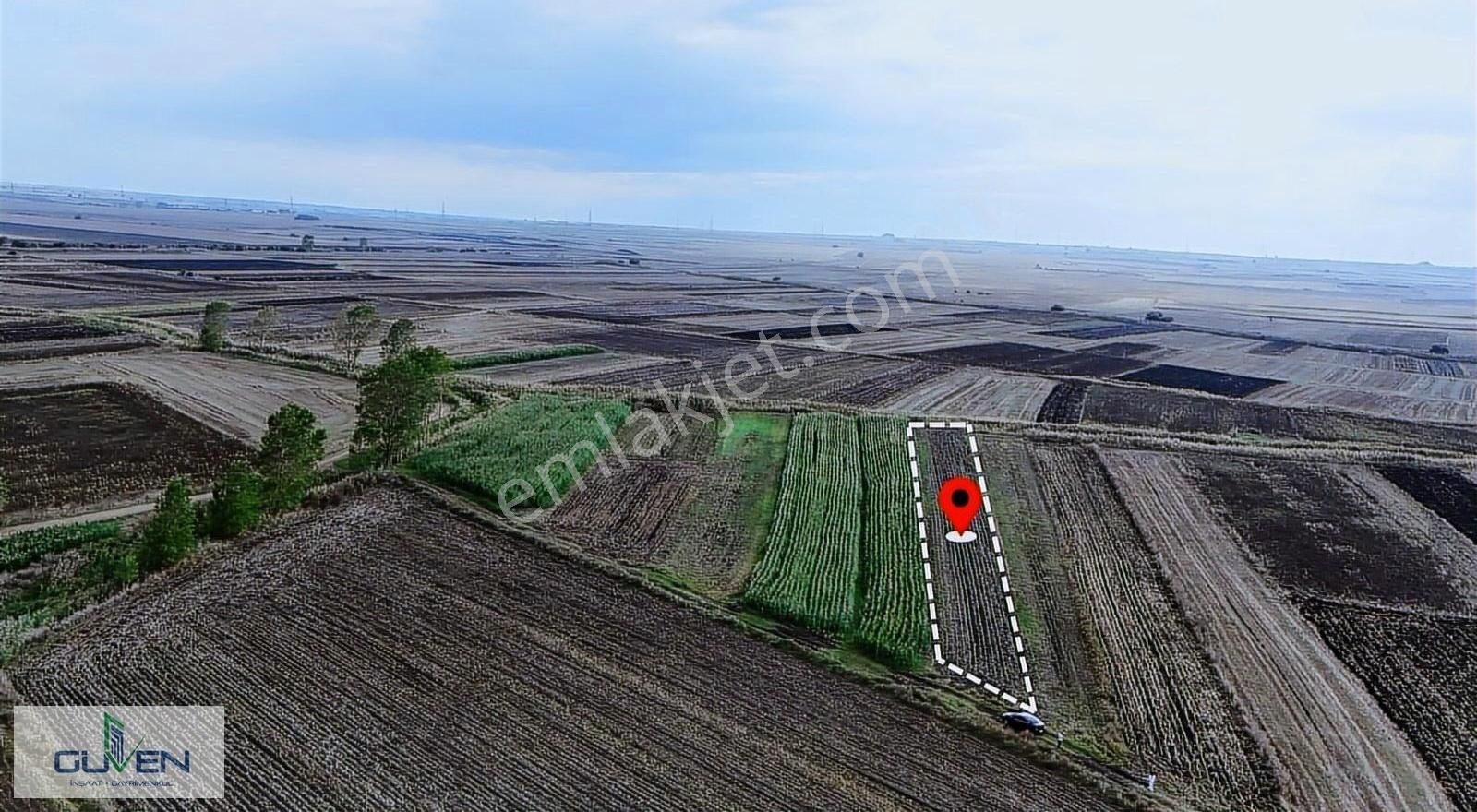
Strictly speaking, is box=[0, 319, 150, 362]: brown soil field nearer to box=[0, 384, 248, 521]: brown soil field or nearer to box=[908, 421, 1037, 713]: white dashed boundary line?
box=[0, 384, 248, 521]: brown soil field

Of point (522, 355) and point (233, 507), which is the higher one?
point (522, 355)

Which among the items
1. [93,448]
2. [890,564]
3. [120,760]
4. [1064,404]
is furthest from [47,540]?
[1064,404]

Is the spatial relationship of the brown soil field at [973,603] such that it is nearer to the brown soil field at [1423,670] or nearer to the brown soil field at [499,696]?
the brown soil field at [499,696]

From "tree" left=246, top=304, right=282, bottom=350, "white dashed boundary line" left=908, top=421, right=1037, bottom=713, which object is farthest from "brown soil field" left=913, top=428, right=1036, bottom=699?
"tree" left=246, top=304, right=282, bottom=350

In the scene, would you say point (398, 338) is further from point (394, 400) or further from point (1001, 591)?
point (1001, 591)

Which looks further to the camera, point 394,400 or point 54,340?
point 54,340
